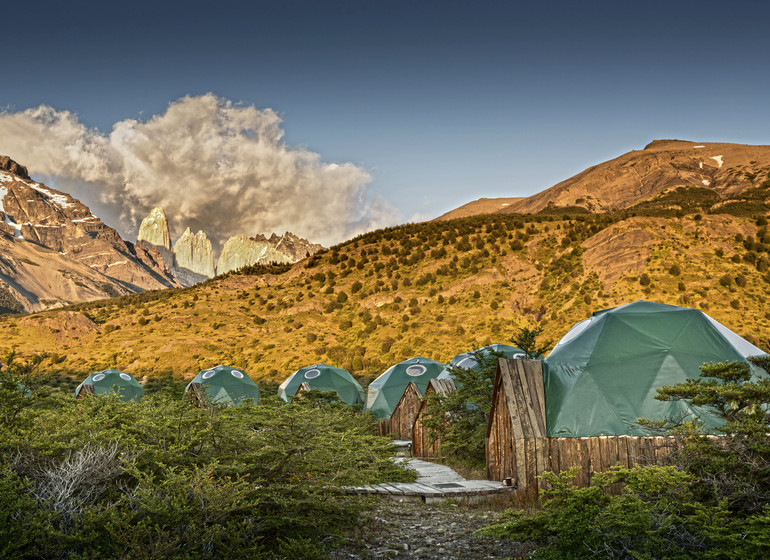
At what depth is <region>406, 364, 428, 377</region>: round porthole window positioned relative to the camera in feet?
81.6

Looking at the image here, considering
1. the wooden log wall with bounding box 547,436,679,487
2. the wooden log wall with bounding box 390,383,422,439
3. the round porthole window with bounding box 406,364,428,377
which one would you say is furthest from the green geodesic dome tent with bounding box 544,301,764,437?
the round porthole window with bounding box 406,364,428,377

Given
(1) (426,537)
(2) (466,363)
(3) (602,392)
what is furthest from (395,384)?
(1) (426,537)

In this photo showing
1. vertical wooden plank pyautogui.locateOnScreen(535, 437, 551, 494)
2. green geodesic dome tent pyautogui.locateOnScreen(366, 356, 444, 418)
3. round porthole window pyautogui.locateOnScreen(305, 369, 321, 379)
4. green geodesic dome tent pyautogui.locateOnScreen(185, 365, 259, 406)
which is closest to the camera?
vertical wooden plank pyautogui.locateOnScreen(535, 437, 551, 494)

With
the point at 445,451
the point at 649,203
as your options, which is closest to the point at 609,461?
the point at 445,451

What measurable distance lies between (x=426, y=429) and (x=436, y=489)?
6.85 meters

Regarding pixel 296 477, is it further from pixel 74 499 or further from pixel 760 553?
pixel 760 553

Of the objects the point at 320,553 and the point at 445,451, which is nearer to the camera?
the point at 320,553

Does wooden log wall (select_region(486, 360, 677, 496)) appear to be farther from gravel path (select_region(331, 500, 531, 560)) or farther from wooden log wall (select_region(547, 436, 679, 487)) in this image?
gravel path (select_region(331, 500, 531, 560))

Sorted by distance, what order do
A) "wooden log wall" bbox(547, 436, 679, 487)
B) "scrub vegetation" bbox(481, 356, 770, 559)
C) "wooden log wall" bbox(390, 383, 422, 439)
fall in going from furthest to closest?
"wooden log wall" bbox(390, 383, 422, 439) < "wooden log wall" bbox(547, 436, 679, 487) < "scrub vegetation" bbox(481, 356, 770, 559)

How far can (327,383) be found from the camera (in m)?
27.9

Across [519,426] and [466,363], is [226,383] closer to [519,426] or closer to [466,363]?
[466,363]

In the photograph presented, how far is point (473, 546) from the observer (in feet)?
21.9

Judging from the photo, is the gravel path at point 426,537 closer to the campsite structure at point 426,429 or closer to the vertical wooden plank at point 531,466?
the vertical wooden plank at point 531,466

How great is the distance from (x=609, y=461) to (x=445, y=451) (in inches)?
286
